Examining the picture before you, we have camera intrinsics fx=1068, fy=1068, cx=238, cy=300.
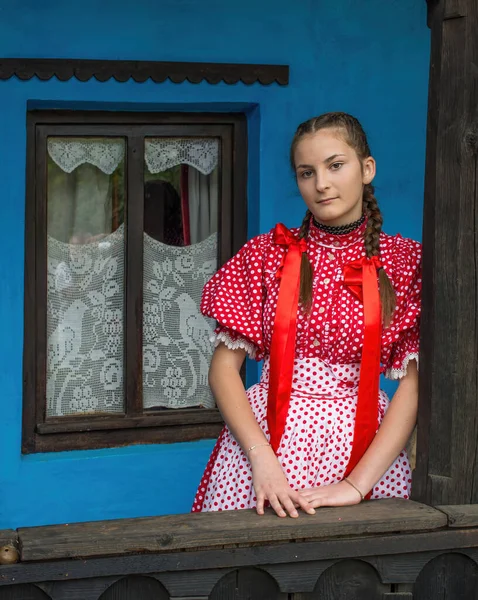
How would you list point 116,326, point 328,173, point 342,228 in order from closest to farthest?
point 328,173
point 342,228
point 116,326

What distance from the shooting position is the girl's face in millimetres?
2643

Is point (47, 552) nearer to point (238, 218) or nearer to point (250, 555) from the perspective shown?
point (250, 555)

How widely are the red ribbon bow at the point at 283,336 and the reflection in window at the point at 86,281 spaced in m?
2.05

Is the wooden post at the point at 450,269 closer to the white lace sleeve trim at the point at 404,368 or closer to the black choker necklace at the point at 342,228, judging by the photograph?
the white lace sleeve trim at the point at 404,368

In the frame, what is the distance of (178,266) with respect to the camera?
4.83m

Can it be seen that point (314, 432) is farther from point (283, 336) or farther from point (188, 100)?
point (188, 100)

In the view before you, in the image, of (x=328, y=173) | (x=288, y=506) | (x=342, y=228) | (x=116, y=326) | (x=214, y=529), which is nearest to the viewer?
(x=214, y=529)

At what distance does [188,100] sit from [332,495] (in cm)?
242

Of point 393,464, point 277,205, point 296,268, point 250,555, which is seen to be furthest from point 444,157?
point 277,205

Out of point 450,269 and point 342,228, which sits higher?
point 342,228

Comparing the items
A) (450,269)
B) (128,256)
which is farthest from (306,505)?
(128,256)

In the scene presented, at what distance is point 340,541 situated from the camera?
2.39 metres

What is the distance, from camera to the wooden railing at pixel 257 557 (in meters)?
2.21

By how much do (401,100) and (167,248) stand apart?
123 centimetres
